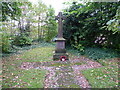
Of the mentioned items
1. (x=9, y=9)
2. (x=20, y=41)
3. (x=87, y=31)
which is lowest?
(x=20, y=41)

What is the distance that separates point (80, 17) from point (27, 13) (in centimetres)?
699

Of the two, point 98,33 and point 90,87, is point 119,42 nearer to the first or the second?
point 98,33

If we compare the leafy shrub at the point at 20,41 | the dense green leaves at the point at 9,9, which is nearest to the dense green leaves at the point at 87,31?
the dense green leaves at the point at 9,9

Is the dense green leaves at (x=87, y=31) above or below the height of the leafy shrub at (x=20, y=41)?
above

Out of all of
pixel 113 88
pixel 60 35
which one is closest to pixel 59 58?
pixel 60 35

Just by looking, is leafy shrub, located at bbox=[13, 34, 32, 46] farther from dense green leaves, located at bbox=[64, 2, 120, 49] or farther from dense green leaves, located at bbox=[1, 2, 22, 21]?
dense green leaves, located at bbox=[1, 2, 22, 21]

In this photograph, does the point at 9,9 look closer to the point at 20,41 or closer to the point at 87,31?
the point at 20,41

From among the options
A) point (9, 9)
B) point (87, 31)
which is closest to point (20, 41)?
point (9, 9)

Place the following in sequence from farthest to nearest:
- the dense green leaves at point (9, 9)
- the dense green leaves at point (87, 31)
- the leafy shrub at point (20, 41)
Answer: the leafy shrub at point (20, 41)
the dense green leaves at point (87, 31)
the dense green leaves at point (9, 9)

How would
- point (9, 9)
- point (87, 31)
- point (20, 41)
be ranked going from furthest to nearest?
point (20, 41) < point (87, 31) < point (9, 9)

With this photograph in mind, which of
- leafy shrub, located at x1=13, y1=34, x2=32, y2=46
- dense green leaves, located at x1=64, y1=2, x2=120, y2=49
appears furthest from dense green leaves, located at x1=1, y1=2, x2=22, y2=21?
leafy shrub, located at x1=13, y1=34, x2=32, y2=46

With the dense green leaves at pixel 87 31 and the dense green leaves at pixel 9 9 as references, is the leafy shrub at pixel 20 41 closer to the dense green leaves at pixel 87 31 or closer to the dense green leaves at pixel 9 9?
the dense green leaves at pixel 87 31

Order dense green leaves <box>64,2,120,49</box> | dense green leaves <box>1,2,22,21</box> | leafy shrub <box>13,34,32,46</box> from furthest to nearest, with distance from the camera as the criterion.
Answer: leafy shrub <box>13,34,32,46</box>, dense green leaves <box>64,2,120,49</box>, dense green leaves <box>1,2,22,21</box>

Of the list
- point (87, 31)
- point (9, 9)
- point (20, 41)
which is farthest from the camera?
point (20, 41)
